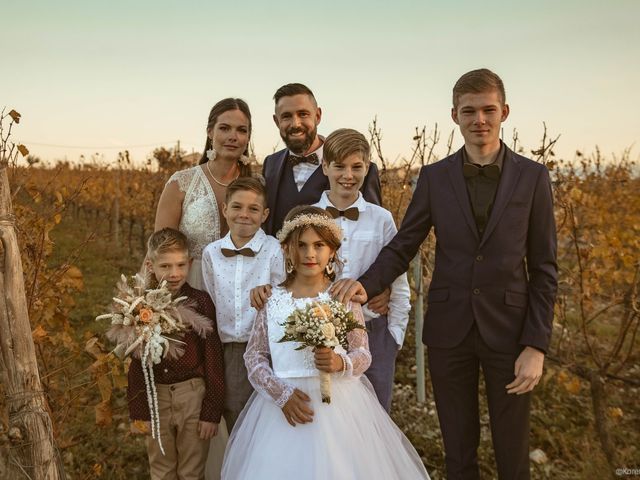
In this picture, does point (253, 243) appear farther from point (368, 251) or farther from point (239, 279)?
point (368, 251)

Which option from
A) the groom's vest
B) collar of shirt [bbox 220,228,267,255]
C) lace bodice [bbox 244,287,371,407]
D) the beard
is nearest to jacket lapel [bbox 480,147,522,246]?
lace bodice [bbox 244,287,371,407]

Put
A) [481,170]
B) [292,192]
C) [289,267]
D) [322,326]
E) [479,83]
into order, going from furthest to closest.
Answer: [292,192]
[289,267]
[481,170]
[479,83]
[322,326]

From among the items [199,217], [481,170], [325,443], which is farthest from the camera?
[199,217]

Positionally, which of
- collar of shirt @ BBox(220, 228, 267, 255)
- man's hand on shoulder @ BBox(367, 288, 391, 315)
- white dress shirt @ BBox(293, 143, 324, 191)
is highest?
white dress shirt @ BBox(293, 143, 324, 191)

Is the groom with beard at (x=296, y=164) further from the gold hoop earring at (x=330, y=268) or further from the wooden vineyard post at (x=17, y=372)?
the wooden vineyard post at (x=17, y=372)

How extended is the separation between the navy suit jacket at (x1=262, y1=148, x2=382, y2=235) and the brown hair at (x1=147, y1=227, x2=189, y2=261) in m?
0.65

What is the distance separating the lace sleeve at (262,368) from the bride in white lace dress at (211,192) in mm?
861

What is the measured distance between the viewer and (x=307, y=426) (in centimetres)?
284

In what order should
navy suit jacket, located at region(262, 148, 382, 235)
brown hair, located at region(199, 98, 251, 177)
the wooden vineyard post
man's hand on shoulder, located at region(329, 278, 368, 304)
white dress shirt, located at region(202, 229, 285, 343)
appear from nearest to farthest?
the wooden vineyard post
man's hand on shoulder, located at region(329, 278, 368, 304)
white dress shirt, located at region(202, 229, 285, 343)
navy suit jacket, located at region(262, 148, 382, 235)
brown hair, located at region(199, 98, 251, 177)

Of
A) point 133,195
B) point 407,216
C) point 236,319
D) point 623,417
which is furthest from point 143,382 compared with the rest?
point 133,195

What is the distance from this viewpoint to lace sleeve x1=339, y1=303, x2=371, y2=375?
289cm

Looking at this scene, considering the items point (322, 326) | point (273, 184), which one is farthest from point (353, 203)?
point (322, 326)

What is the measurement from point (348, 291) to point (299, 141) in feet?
4.39

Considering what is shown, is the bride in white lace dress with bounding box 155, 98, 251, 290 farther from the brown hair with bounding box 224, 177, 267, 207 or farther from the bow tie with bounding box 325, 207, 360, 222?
the bow tie with bounding box 325, 207, 360, 222
